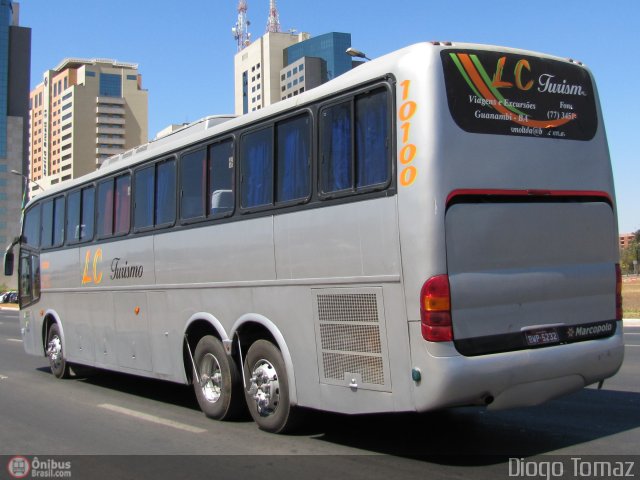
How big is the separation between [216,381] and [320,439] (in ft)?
5.95

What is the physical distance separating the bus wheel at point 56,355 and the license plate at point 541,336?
936 cm

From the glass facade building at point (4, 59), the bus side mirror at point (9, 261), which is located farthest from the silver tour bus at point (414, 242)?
the glass facade building at point (4, 59)

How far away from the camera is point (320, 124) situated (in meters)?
7.01

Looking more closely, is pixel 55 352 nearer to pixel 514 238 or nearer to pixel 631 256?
pixel 514 238

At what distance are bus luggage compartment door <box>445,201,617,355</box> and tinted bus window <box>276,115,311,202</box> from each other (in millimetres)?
1818

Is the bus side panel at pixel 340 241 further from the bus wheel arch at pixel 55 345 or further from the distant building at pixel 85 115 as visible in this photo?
the distant building at pixel 85 115

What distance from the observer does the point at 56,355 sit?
13195mm

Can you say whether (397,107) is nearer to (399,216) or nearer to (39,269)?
(399,216)

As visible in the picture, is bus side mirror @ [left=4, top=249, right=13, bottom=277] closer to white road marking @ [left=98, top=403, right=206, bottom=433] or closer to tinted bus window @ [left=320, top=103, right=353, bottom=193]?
white road marking @ [left=98, top=403, right=206, bottom=433]

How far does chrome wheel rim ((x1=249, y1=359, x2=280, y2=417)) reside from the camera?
7.55 meters

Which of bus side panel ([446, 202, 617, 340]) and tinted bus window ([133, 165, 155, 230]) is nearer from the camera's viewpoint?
bus side panel ([446, 202, 617, 340])

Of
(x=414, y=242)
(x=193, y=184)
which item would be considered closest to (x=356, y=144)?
(x=414, y=242)

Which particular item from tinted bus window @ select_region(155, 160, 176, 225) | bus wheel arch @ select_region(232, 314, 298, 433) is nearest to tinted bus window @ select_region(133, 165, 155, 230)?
tinted bus window @ select_region(155, 160, 176, 225)

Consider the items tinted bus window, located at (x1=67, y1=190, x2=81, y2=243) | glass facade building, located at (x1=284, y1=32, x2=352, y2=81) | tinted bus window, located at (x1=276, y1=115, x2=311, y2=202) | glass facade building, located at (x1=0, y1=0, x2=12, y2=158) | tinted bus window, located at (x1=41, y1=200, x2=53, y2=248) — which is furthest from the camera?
glass facade building, located at (x1=284, y1=32, x2=352, y2=81)
